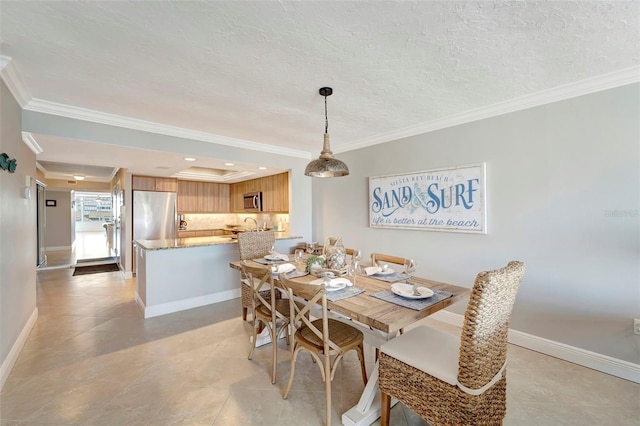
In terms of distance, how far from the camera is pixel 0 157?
2.01 metres

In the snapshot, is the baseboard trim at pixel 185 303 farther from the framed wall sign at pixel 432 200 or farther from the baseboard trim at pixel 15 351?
the framed wall sign at pixel 432 200

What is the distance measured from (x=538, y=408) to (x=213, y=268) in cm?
382

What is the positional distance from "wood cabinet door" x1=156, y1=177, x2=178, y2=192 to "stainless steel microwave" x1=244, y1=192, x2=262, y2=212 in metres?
1.59

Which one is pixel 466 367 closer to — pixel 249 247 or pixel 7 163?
pixel 249 247

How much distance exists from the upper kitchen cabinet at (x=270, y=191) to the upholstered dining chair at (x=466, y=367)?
3.75 meters

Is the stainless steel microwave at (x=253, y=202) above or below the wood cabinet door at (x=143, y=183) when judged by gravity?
below

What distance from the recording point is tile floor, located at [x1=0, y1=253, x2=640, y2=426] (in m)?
1.80

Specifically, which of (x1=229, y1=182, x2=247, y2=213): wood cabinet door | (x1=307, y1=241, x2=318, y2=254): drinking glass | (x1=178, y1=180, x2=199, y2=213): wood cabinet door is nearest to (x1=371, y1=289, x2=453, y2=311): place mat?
(x1=307, y1=241, x2=318, y2=254): drinking glass

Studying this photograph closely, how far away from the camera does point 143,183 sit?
5.72 metres

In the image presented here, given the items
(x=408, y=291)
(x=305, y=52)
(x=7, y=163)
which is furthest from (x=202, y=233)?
(x=408, y=291)

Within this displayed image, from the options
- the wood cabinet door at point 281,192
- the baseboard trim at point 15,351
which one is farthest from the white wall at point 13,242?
the wood cabinet door at point 281,192

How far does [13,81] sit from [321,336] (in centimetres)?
317

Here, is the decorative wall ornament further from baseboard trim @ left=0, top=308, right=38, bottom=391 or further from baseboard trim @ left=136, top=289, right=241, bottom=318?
baseboard trim @ left=136, top=289, right=241, bottom=318

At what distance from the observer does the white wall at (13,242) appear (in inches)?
84.2
